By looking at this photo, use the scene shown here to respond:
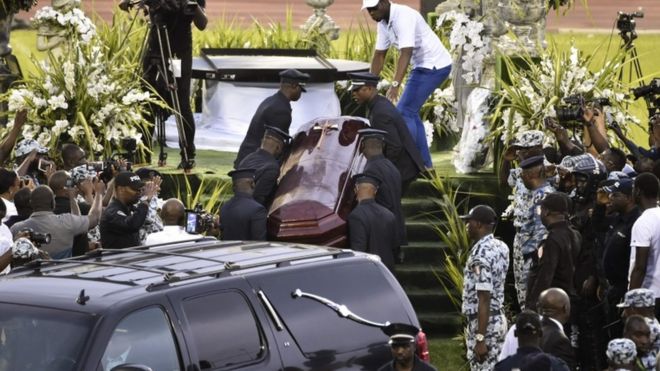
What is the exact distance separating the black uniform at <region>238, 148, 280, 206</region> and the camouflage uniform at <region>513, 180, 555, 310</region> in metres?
2.19

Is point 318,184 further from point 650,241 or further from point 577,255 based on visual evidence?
point 650,241

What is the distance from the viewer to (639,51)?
30031 millimetres

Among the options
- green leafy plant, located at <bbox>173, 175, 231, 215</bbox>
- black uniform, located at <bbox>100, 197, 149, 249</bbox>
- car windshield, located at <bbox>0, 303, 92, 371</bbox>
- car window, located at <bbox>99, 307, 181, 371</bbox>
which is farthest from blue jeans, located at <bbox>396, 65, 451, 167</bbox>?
car windshield, located at <bbox>0, 303, 92, 371</bbox>

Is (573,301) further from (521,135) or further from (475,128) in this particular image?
(475,128)

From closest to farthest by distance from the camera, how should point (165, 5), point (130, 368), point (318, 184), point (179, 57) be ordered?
point (130, 368) < point (318, 184) < point (165, 5) < point (179, 57)

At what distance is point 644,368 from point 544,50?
6.79m

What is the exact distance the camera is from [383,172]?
14648 millimetres

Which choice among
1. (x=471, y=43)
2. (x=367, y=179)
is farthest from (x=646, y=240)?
(x=471, y=43)

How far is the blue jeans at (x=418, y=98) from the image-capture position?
55.7ft

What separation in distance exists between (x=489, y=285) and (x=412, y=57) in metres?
4.81

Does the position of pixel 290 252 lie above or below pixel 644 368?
above

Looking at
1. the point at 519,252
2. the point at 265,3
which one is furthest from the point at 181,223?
the point at 265,3

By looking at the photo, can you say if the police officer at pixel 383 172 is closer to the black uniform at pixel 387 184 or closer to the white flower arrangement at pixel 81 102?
the black uniform at pixel 387 184

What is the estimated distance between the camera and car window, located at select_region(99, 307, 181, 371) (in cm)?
938
